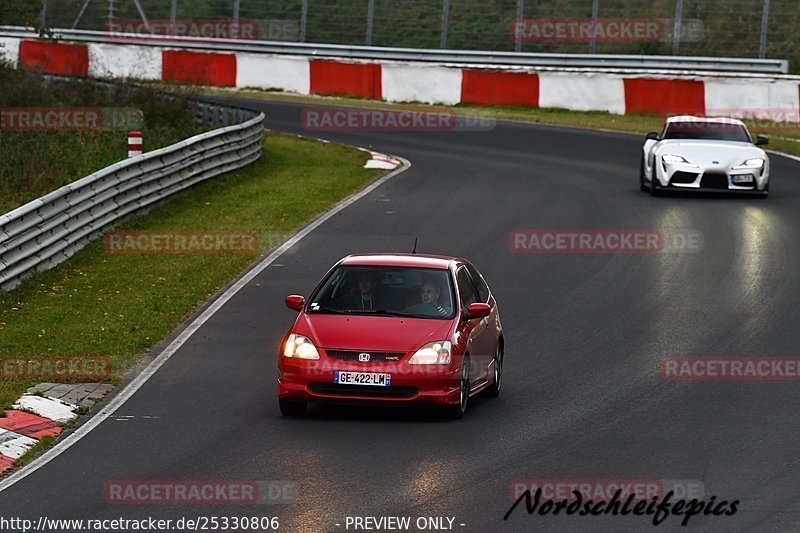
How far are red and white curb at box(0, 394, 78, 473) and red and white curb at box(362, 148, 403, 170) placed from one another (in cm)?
1675

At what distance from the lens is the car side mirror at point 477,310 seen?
40.2ft

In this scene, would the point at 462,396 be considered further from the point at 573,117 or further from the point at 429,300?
the point at 573,117

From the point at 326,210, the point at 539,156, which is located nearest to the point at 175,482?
the point at 326,210

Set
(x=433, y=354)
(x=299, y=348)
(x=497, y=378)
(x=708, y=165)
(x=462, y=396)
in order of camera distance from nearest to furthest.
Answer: (x=433, y=354) < (x=299, y=348) < (x=462, y=396) < (x=497, y=378) < (x=708, y=165)

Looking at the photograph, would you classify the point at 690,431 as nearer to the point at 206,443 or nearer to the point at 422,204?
the point at 206,443

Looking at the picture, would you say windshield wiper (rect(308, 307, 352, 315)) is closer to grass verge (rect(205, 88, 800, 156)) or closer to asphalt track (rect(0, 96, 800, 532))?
asphalt track (rect(0, 96, 800, 532))

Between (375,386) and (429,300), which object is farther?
(429,300)

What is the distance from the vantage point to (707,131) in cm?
2575

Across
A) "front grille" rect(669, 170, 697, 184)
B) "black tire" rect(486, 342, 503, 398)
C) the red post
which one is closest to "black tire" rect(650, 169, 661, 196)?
"front grille" rect(669, 170, 697, 184)

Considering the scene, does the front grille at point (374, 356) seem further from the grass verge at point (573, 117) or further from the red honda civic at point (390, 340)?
the grass verge at point (573, 117)

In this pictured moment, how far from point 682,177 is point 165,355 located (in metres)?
12.9

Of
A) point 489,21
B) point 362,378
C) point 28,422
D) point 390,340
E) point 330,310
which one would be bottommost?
point 28,422

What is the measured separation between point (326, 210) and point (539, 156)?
8.32m

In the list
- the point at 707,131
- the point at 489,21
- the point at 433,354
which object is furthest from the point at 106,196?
the point at 489,21
